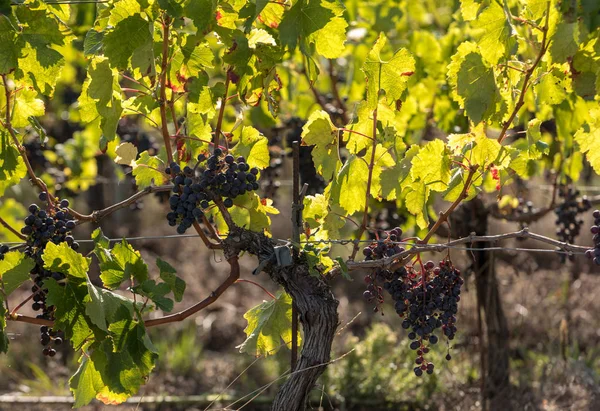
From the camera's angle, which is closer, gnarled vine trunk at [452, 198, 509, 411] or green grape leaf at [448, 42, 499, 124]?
green grape leaf at [448, 42, 499, 124]

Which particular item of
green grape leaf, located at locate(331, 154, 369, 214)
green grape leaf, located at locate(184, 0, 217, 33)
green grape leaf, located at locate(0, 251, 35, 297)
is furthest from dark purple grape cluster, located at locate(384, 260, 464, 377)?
green grape leaf, located at locate(0, 251, 35, 297)

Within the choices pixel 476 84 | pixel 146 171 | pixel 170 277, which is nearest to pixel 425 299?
pixel 476 84

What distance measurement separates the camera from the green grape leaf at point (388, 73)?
2.44 m

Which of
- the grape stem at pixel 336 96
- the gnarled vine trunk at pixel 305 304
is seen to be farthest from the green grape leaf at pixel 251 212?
the grape stem at pixel 336 96

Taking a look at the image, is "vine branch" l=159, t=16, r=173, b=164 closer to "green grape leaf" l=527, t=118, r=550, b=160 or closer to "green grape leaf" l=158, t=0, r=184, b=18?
"green grape leaf" l=158, t=0, r=184, b=18

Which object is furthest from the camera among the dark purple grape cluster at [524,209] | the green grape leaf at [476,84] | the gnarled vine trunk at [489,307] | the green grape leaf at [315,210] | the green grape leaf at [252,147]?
the dark purple grape cluster at [524,209]

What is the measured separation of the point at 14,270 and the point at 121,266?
0.32 meters

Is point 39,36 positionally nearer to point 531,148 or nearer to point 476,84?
point 476,84

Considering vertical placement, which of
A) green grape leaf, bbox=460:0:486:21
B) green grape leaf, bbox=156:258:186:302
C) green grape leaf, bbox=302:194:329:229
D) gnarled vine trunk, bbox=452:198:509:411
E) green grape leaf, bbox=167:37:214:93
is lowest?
gnarled vine trunk, bbox=452:198:509:411

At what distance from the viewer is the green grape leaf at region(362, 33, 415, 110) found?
244 cm

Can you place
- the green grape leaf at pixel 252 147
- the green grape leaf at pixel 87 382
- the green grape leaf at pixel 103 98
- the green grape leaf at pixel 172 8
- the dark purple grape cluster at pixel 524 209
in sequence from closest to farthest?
the green grape leaf at pixel 172 8 → the green grape leaf at pixel 103 98 → the green grape leaf at pixel 87 382 → the green grape leaf at pixel 252 147 → the dark purple grape cluster at pixel 524 209

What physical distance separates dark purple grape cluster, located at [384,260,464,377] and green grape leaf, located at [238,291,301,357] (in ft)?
1.36

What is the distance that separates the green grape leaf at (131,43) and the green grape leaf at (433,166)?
878mm

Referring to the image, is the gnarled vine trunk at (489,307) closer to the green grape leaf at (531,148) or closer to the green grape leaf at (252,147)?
the green grape leaf at (531,148)
